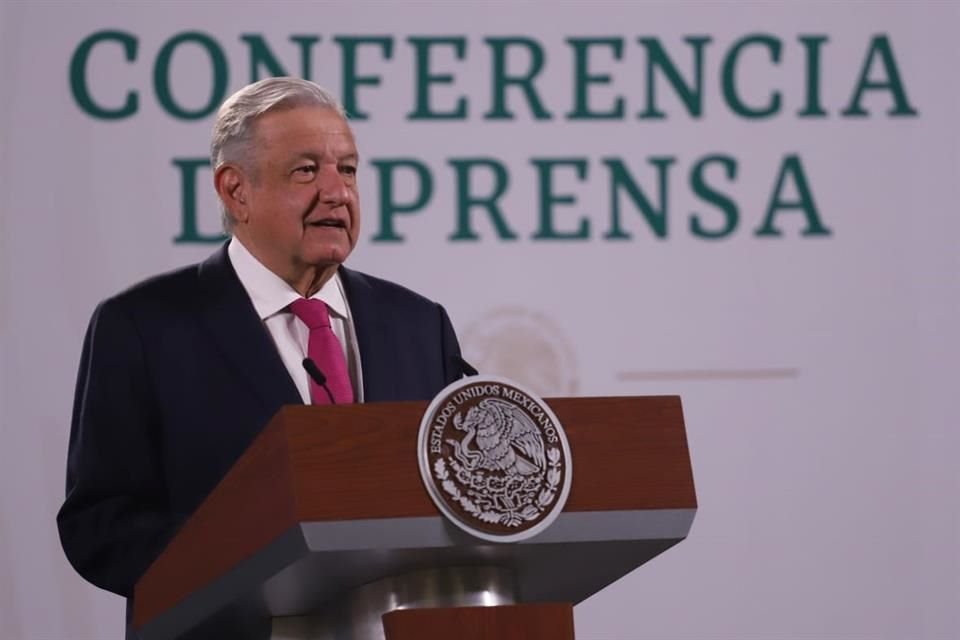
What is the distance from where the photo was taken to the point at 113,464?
2113 millimetres

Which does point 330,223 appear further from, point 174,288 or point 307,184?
point 174,288

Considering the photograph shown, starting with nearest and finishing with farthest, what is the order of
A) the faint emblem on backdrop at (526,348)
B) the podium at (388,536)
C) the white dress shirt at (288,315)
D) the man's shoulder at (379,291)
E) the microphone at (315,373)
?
the podium at (388,536), the microphone at (315,373), the white dress shirt at (288,315), the man's shoulder at (379,291), the faint emblem on backdrop at (526,348)

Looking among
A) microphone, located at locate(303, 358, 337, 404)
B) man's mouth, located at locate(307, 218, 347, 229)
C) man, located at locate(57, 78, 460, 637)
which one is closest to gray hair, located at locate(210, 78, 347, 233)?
man, located at locate(57, 78, 460, 637)

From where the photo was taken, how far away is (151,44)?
11.9ft

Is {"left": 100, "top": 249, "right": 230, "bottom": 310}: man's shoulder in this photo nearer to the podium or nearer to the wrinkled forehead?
the wrinkled forehead

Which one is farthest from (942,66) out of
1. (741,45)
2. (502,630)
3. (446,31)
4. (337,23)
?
(502,630)

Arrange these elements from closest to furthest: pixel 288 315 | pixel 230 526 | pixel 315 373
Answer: pixel 230 526 → pixel 315 373 → pixel 288 315

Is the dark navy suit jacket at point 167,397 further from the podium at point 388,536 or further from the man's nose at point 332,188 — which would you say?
the podium at point 388,536

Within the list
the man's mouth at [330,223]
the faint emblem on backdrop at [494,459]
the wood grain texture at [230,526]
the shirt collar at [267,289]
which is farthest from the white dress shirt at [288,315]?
the faint emblem on backdrop at [494,459]

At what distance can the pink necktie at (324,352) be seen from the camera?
6.98 feet

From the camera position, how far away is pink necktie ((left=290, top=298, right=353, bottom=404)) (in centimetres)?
213

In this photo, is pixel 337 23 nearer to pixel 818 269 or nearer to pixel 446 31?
pixel 446 31

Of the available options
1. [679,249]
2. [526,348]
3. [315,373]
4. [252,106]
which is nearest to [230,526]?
[315,373]

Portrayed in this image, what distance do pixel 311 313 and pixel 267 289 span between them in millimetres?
88
